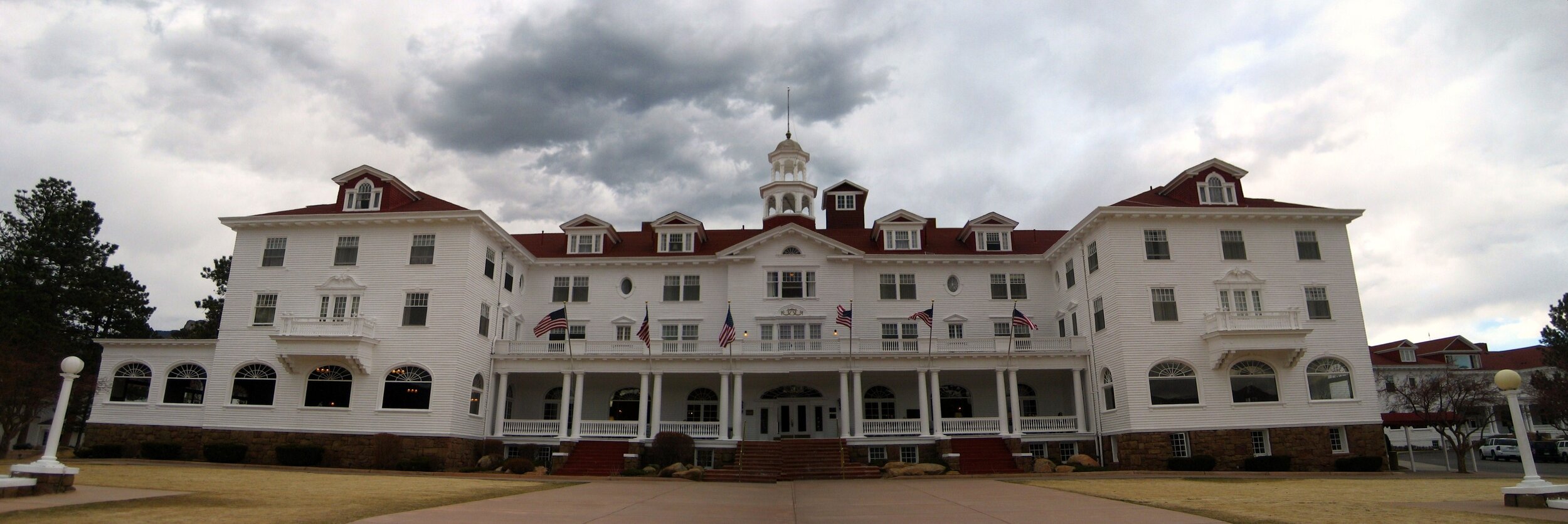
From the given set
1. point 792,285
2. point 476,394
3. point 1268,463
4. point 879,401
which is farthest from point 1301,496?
point 476,394

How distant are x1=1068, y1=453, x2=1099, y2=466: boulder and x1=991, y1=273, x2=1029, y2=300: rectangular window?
29.6ft

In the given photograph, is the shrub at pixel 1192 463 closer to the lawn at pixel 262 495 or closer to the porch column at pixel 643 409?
the porch column at pixel 643 409

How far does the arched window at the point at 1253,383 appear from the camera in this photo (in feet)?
107

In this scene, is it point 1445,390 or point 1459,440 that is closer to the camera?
point 1459,440

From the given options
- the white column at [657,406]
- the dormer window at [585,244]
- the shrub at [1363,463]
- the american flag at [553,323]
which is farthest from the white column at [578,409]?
the shrub at [1363,463]

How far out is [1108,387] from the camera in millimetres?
34594

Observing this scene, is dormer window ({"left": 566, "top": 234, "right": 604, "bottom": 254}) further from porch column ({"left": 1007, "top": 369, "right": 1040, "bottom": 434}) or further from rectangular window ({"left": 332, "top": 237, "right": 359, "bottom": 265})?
porch column ({"left": 1007, "top": 369, "right": 1040, "bottom": 434})

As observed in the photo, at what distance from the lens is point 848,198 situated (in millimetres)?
48969

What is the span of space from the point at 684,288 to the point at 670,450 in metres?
8.91

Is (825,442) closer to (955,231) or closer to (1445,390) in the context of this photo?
(955,231)

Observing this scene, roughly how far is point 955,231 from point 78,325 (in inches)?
1825

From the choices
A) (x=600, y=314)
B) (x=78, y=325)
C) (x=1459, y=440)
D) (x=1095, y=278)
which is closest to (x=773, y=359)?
(x=600, y=314)

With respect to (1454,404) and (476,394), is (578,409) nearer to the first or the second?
(476,394)

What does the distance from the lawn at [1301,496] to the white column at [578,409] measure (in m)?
18.6
